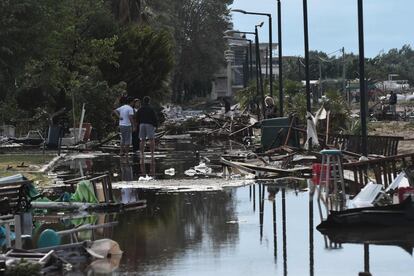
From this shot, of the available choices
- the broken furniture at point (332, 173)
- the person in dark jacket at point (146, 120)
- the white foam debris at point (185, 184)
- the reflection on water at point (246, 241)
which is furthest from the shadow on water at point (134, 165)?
the broken furniture at point (332, 173)

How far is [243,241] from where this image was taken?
36.4 feet

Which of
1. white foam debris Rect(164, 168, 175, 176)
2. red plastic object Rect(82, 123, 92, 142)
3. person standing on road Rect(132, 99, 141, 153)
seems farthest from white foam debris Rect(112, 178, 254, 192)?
red plastic object Rect(82, 123, 92, 142)

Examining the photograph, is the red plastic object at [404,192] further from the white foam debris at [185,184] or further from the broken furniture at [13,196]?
the white foam debris at [185,184]

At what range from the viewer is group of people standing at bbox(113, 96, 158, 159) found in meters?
25.6

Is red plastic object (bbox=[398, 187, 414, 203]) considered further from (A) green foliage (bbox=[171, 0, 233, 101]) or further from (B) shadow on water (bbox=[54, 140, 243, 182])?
(A) green foliage (bbox=[171, 0, 233, 101])

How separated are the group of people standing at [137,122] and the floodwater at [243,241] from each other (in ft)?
31.5

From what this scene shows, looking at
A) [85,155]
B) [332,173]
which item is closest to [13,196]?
[332,173]

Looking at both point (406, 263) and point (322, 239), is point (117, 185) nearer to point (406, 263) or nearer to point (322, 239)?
point (322, 239)

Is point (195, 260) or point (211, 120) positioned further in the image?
point (211, 120)

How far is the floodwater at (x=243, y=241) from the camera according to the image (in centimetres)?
932

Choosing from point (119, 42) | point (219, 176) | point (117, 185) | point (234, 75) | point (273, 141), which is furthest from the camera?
point (234, 75)

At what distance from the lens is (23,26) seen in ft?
89.4

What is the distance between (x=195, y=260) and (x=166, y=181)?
9364 millimetres

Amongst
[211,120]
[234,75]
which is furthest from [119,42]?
[234,75]
